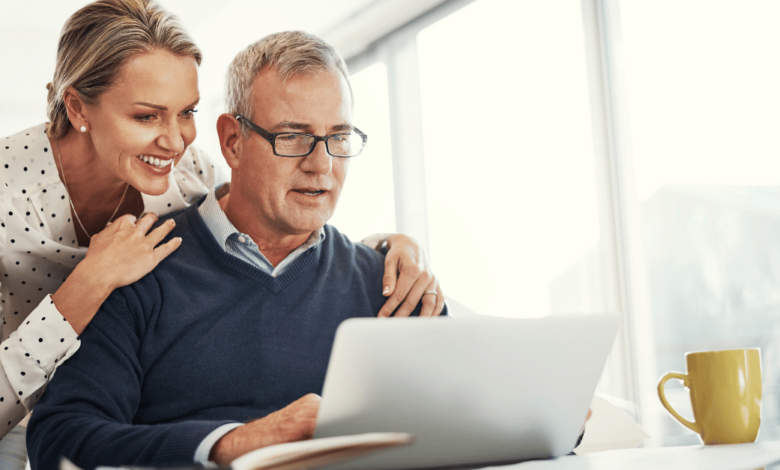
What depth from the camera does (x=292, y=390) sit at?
115 centimetres

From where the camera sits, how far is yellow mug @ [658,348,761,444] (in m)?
0.81

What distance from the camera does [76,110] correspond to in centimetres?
136

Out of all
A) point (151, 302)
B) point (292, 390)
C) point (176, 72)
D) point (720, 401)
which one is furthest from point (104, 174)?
point (720, 401)

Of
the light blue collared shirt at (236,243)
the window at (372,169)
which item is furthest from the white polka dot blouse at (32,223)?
the window at (372,169)

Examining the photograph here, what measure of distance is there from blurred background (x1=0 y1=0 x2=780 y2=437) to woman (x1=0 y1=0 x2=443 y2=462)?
4.65ft

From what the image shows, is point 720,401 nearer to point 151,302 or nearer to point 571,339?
point 571,339

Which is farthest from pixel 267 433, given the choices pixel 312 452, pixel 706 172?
pixel 706 172

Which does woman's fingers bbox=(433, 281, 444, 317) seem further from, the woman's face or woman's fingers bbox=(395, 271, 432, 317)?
the woman's face

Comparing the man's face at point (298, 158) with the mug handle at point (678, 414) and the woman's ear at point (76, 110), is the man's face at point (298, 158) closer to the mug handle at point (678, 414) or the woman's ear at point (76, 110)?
the woman's ear at point (76, 110)

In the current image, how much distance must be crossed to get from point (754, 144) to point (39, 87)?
4.51 metres

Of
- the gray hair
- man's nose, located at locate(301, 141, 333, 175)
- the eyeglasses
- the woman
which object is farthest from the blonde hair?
man's nose, located at locate(301, 141, 333, 175)

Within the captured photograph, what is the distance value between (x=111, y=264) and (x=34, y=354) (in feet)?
0.62

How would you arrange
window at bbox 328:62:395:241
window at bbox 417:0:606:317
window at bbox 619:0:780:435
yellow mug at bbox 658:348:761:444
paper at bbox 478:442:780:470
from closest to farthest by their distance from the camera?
paper at bbox 478:442:780:470
yellow mug at bbox 658:348:761:444
window at bbox 619:0:780:435
window at bbox 417:0:606:317
window at bbox 328:62:395:241

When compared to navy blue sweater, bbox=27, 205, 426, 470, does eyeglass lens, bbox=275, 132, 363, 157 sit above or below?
above
